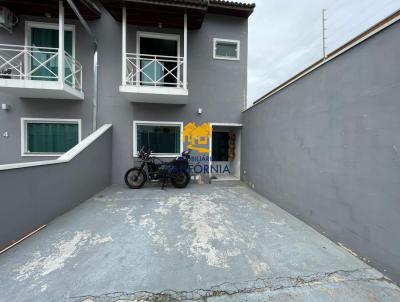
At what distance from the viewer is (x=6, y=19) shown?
506 centimetres

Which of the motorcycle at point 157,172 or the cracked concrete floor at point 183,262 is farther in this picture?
the motorcycle at point 157,172

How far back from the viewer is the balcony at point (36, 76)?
4543 mm

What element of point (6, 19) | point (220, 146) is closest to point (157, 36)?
point (6, 19)

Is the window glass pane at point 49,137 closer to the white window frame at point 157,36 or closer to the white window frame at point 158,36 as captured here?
the white window frame at point 158,36

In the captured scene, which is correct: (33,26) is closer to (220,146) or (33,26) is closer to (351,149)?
(220,146)

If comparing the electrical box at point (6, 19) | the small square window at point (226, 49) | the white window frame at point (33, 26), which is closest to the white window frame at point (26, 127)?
the white window frame at point (33, 26)

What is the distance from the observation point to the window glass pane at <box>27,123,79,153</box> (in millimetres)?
5527

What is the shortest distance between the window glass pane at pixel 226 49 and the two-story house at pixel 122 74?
0.03m

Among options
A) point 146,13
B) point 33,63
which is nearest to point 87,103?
point 33,63

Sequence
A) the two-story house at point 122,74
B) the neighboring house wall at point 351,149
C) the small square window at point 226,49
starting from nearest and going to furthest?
the neighboring house wall at point 351,149 < the two-story house at point 122,74 < the small square window at point 226,49

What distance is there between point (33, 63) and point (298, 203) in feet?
26.0

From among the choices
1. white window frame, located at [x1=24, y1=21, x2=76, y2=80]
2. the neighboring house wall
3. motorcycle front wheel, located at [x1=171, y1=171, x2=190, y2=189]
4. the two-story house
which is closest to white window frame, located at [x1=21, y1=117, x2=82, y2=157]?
the two-story house

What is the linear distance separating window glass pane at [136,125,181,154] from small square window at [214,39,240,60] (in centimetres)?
284

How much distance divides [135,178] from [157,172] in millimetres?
645
